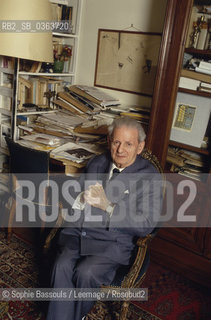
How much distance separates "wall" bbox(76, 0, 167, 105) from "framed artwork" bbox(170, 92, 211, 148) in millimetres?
530

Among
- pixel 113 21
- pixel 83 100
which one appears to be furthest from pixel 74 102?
pixel 113 21

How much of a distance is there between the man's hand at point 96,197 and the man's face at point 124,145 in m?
0.23

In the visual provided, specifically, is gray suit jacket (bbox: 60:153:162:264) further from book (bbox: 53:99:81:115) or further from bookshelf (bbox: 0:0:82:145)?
bookshelf (bbox: 0:0:82:145)

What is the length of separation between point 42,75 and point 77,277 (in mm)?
1793

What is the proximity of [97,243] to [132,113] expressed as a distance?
1118 mm

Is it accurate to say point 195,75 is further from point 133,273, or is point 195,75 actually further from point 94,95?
point 133,273

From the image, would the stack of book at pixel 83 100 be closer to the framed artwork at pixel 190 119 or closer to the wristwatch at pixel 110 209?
the framed artwork at pixel 190 119

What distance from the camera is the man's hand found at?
1.76 m

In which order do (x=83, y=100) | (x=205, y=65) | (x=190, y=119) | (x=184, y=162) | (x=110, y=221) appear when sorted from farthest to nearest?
(x=83, y=100)
(x=184, y=162)
(x=190, y=119)
(x=205, y=65)
(x=110, y=221)

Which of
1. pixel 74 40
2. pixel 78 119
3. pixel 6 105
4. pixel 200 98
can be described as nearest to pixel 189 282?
pixel 200 98

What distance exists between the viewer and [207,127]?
2.11 meters

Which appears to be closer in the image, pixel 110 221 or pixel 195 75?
pixel 110 221

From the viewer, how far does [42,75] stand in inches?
109

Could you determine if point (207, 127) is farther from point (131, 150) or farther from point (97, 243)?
point (97, 243)
